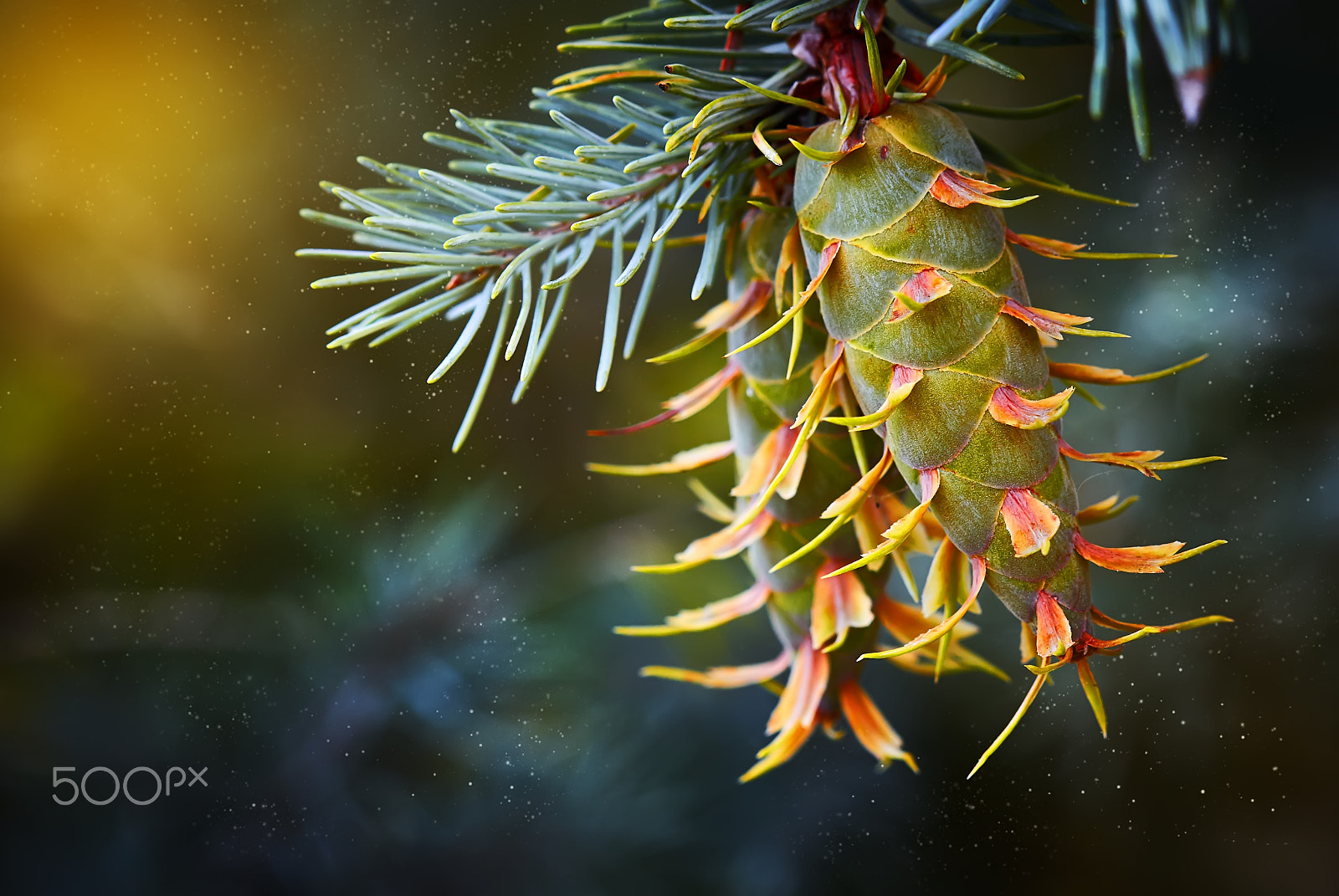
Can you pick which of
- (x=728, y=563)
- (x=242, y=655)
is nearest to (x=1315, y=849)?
(x=728, y=563)

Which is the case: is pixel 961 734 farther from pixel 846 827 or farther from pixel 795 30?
pixel 795 30

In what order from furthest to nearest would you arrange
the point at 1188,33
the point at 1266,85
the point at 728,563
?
the point at 728,563, the point at 1266,85, the point at 1188,33

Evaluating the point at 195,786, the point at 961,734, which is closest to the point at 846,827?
the point at 961,734

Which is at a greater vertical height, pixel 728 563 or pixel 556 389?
pixel 556 389

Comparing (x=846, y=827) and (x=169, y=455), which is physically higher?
(x=169, y=455)

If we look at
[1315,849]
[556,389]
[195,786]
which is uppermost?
[556,389]

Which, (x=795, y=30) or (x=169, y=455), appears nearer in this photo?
(x=795, y=30)

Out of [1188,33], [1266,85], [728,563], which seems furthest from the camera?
[728,563]

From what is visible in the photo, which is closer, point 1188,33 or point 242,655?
point 1188,33

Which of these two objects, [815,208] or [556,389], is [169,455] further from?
[815,208]
